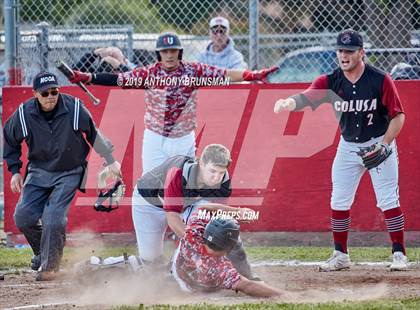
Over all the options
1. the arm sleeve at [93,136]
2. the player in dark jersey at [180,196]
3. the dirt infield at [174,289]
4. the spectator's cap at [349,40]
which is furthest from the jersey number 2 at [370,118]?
the arm sleeve at [93,136]

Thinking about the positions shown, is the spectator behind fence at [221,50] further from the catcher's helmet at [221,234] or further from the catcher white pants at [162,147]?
the catcher's helmet at [221,234]

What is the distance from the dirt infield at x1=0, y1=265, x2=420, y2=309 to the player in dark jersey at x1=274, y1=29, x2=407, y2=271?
1.38 ft

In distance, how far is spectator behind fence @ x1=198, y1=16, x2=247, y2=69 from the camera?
11.3m

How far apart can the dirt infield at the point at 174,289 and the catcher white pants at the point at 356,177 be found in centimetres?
68

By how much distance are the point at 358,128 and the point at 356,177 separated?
505 millimetres

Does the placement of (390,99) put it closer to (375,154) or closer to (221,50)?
(375,154)

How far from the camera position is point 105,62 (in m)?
11.4

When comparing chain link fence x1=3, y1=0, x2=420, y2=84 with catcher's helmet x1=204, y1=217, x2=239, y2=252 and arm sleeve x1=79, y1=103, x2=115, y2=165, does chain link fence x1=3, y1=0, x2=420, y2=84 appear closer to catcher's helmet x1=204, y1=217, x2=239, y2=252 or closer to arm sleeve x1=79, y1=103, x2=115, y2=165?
arm sleeve x1=79, y1=103, x2=115, y2=165

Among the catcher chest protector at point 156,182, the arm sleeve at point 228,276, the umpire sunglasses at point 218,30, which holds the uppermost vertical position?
the umpire sunglasses at point 218,30

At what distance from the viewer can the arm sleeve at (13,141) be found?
9039 millimetres

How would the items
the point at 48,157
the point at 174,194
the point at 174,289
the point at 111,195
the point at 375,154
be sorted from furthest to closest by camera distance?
the point at 111,195 < the point at 48,157 < the point at 375,154 < the point at 174,289 < the point at 174,194

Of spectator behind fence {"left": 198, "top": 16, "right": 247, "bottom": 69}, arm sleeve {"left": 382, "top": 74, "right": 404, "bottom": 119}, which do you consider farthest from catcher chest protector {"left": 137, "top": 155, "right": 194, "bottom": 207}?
spectator behind fence {"left": 198, "top": 16, "right": 247, "bottom": 69}

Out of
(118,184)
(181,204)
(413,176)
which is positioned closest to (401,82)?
(413,176)

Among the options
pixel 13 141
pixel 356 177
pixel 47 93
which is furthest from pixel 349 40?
pixel 13 141
